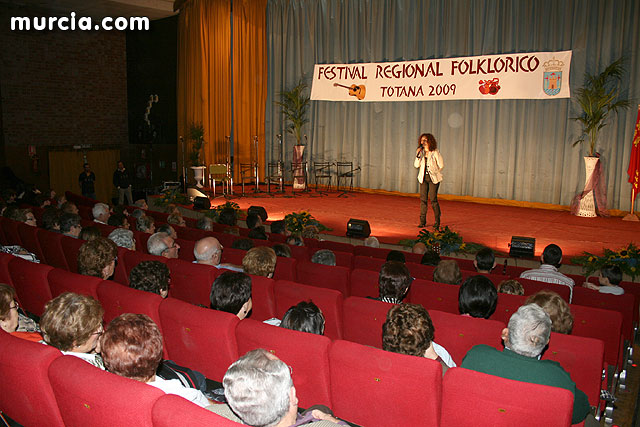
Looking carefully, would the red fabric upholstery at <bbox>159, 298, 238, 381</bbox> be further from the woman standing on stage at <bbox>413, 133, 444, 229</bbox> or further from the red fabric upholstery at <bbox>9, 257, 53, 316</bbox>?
the woman standing on stage at <bbox>413, 133, 444, 229</bbox>

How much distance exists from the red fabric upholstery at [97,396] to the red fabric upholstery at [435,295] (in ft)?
8.64

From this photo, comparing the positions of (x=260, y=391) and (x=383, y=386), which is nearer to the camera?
(x=260, y=391)

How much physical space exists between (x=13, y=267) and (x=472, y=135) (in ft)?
36.2

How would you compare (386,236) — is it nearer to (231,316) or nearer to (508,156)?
(508,156)

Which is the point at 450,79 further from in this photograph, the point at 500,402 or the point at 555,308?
the point at 500,402

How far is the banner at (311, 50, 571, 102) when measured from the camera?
11.4 metres

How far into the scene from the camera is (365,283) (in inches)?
177

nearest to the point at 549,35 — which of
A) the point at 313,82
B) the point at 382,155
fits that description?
the point at 382,155

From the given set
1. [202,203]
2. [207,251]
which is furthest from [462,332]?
[202,203]

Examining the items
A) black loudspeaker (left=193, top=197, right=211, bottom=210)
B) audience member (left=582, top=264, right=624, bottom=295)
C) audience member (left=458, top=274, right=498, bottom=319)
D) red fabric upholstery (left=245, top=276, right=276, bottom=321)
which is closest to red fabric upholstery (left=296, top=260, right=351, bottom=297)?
red fabric upholstery (left=245, top=276, right=276, bottom=321)

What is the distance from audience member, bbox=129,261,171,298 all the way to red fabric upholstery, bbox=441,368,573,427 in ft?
6.71

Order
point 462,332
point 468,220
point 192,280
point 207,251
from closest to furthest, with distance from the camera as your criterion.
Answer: point 462,332
point 192,280
point 207,251
point 468,220

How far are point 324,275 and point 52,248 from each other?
264cm

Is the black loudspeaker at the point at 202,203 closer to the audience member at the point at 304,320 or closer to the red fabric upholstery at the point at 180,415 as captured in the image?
the audience member at the point at 304,320
